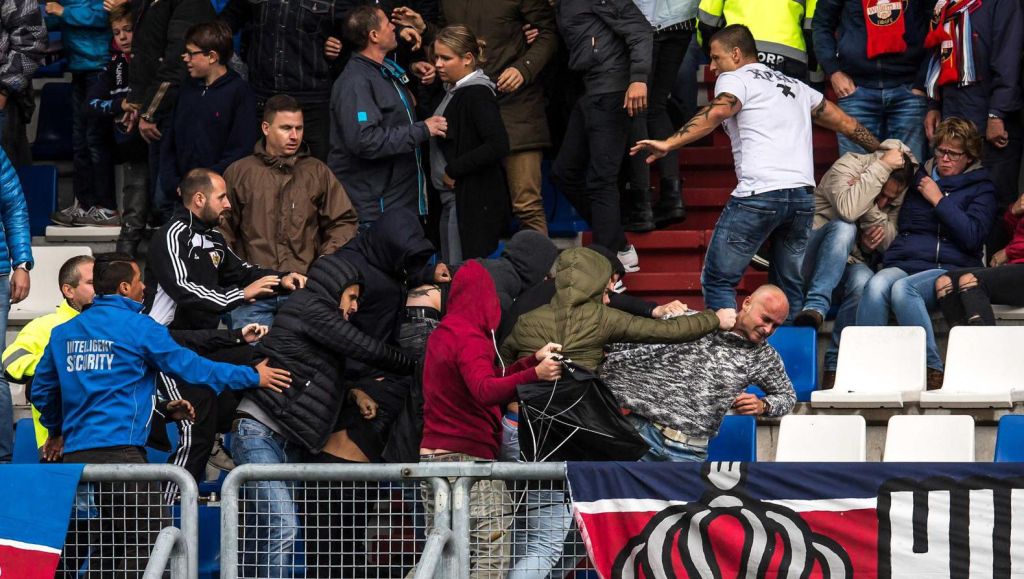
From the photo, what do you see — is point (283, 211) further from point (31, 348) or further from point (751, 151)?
point (751, 151)

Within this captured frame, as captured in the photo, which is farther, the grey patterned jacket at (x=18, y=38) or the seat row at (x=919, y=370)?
the grey patterned jacket at (x=18, y=38)

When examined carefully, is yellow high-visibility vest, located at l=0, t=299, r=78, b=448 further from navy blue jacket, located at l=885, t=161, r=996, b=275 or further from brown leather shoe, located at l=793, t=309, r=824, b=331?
navy blue jacket, located at l=885, t=161, r=996, b=275

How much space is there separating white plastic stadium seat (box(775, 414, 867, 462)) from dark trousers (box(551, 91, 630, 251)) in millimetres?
2182

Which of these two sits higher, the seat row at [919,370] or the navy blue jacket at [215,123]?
the navy blue jacket at [215,123]

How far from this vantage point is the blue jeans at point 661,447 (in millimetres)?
7695

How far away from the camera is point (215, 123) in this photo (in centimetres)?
1041

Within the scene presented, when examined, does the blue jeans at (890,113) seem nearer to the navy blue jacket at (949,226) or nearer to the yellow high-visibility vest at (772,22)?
the yellow high-visibility vest at (772,22)

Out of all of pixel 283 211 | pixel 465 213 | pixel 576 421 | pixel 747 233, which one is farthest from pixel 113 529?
pixel 747 233

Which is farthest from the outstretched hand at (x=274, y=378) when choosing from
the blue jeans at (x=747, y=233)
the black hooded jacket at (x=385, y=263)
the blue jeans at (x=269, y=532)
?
the blue jeans at (x=747, y=233)

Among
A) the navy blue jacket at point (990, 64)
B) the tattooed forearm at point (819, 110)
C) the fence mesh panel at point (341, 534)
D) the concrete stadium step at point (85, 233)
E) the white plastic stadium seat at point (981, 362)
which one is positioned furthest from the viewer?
the concrete stadium step at point (85, 233)

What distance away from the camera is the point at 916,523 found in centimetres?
650

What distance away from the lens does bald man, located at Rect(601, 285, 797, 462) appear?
7.70 meters

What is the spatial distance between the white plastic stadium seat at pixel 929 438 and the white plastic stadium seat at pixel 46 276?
5323mm

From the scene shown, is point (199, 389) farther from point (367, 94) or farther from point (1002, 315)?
point (1002, 315)
